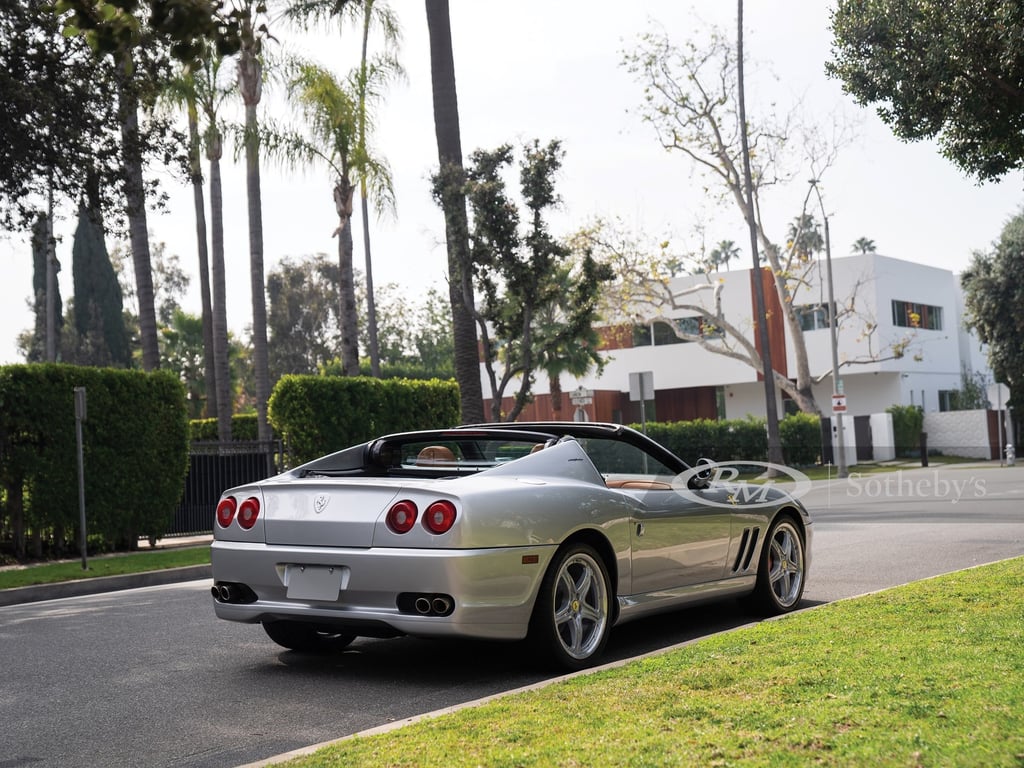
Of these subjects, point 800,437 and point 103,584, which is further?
point 800,437

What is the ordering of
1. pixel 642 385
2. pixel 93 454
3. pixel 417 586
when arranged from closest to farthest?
pixel 417 586 → pixel 93 454 → pixel 642 385

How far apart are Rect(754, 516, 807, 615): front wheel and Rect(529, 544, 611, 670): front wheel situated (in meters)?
2.02

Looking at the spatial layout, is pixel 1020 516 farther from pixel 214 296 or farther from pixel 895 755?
pixel 214 296

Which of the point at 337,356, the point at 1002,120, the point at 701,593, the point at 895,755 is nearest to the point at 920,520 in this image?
the point at 1002,120

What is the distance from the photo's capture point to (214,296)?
1350 inches

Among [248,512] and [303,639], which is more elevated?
[248,512]

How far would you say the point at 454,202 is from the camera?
2309 cm

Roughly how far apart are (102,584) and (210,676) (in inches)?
301

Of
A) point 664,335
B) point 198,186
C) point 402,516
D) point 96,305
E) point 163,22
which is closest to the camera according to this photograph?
point 163,22

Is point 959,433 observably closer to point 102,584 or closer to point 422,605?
point 102,584

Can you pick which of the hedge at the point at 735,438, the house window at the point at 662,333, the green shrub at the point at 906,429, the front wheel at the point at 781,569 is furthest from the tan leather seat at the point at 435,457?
the house window at the point at 662,333

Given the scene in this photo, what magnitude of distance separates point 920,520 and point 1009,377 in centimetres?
3641

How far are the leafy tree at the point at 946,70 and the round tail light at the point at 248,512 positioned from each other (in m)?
7.82

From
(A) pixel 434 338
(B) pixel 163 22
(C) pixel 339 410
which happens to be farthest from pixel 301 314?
(B) pixel 163 22
